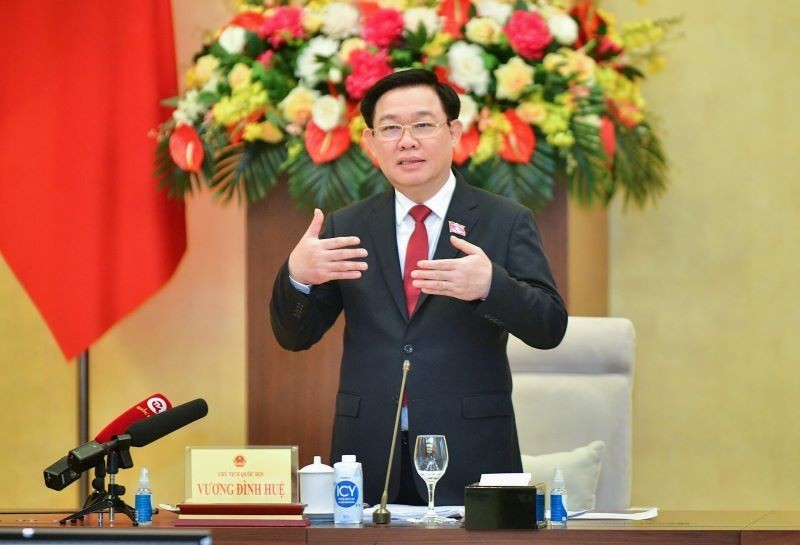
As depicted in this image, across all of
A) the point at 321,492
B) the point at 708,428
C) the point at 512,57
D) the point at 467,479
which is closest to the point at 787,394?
the point at 708,428

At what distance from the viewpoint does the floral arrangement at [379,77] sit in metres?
3.36

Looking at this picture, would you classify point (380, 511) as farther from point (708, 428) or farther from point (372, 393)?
point (708, 428)

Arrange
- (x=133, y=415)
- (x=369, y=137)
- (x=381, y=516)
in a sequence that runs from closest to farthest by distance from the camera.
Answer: (x=381, y=516) → (x=133, y=415) → (x=369, y=137)

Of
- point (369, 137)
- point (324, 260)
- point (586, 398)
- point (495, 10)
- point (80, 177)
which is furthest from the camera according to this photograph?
point (80, 177)

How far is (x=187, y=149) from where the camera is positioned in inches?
140

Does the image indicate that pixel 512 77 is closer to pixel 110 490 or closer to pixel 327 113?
pixel 327 113

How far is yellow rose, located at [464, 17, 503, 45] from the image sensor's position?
336 centimetres

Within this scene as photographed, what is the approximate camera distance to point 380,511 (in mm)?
2076

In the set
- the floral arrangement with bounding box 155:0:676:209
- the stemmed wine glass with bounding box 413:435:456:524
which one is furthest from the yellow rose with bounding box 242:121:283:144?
the stemmed wine glass with bounding box 413:435:456:524

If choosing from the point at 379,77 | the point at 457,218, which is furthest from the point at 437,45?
the point at 457,218

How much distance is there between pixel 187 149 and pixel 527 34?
1.04 meters

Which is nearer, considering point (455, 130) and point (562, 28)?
point (455, 130)

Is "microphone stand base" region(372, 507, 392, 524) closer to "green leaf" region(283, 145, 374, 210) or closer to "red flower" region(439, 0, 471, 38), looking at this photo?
"green leaf" region(283, 145, 374, 210)

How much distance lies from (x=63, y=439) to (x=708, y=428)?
2.40 meters
